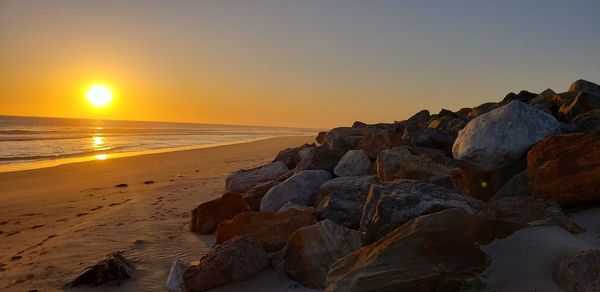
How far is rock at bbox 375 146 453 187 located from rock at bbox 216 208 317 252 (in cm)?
133

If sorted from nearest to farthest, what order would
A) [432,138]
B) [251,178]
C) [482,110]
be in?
[432,138] < [482,110] < [251,178]

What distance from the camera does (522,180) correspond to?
4.36m

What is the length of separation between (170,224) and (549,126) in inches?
217

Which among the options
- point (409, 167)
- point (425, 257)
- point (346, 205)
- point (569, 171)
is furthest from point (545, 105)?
point (425, 257)

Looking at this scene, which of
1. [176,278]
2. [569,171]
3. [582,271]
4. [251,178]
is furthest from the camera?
[251,178]

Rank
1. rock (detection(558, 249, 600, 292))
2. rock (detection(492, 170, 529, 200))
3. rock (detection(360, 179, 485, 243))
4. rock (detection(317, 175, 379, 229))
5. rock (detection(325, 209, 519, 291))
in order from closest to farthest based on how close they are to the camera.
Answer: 1. rock (detection(558, 249, 600, 292))
2. rock (detection(325, 209, 519, 291))
3. rock (detection(360, 179, 485, 243))
4. rock (detection(492, 170, 529, 200))
5. rock (detection(317, 175, 379, 229))

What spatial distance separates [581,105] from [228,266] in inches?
217

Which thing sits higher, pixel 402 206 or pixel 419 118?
pixel 419 118

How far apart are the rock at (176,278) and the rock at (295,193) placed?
183cm

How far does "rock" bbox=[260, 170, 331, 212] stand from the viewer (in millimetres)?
5891

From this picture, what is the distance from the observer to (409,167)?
5.34 metres

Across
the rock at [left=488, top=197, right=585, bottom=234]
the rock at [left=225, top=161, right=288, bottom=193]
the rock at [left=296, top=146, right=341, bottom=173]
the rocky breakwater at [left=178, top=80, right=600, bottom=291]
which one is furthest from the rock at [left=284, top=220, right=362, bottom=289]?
the rock at [left=225, top=161, right=288, bottom=193]

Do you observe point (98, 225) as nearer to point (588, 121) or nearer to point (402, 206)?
point (402, 206)

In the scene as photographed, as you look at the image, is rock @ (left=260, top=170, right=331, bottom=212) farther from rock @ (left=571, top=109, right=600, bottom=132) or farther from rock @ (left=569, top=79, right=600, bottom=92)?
rock @ (left=569, top=79, right=600, bottom=92)
